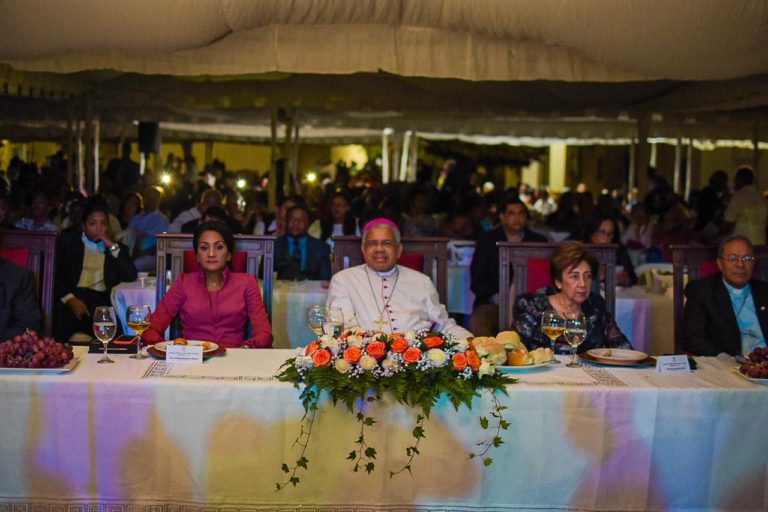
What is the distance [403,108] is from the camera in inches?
435

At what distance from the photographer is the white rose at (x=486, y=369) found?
3.34 m

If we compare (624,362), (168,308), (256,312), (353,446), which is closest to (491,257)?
(256,312)

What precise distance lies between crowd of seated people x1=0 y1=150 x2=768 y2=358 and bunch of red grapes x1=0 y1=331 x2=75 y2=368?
4.94ft

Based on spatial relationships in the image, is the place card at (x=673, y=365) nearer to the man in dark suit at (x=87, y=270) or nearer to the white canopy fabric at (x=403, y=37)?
the white canopy fabric at (x=403, y=37)

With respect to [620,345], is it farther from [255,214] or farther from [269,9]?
[255,214]

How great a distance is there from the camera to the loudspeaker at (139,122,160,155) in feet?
48.5

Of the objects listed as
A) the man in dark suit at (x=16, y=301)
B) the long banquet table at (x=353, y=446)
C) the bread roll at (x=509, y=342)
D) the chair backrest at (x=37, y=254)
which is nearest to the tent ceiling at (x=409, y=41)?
the chair backrest at (x=37, y=254)

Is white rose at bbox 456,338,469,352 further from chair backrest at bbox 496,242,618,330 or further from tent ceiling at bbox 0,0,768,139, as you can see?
tent ceiling at bbox 0,0,768,139

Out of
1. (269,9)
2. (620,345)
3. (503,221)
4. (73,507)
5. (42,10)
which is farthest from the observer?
(503,221)

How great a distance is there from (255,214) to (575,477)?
714cm

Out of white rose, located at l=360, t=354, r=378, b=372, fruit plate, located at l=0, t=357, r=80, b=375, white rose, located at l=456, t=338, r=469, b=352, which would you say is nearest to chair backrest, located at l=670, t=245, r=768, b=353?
white rose, located at l=456, t=338, r=469, b=352

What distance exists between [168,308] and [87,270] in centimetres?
183

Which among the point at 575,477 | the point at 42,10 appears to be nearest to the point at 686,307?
the point at 575,477

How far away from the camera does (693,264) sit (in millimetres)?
5266
